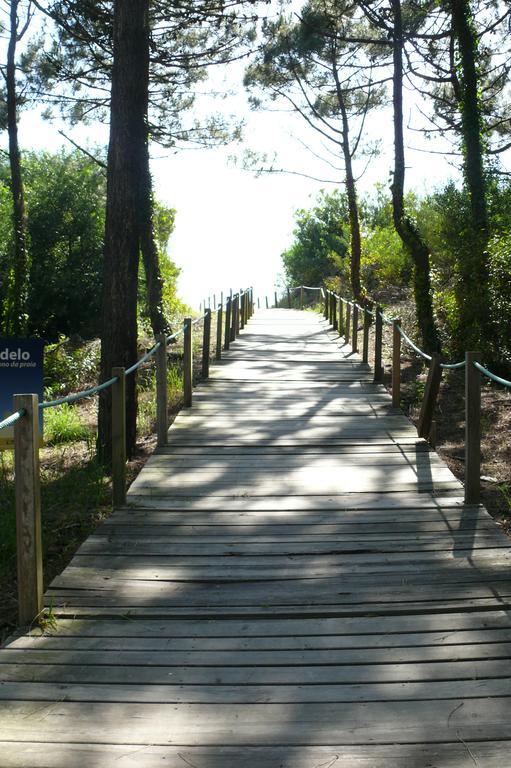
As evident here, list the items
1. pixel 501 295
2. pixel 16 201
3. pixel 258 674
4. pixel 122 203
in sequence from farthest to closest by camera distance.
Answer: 1. pixel 16 201
2. pixel 501 295
3. pixel 122 203
4. pixel 258 674

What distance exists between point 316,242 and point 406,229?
103ft

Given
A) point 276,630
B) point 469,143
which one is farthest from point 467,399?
point 469,143

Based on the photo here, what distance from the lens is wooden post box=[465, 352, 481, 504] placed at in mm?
5975

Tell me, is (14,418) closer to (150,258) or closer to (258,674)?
(258,674)

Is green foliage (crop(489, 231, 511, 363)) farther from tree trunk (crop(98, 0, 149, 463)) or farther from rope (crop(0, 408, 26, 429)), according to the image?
rope (crop(0, 408, 26, 429))

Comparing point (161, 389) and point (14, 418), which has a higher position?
point (14, 418)

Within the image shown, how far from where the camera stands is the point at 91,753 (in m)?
3.00

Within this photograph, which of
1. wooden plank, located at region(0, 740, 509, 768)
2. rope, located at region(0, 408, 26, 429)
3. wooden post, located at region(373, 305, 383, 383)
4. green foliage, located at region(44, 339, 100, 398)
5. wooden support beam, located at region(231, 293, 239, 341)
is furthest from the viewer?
wooden support beam, located at region(231, 293, 239, 341)

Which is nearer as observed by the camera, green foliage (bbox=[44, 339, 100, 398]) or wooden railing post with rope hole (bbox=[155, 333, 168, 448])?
wooden railing post with rope hole (bbox=[155, 333, 168, 448])

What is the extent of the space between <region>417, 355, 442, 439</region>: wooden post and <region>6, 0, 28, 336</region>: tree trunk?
1554 cm

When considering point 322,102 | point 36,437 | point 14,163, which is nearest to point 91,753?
point 36,437

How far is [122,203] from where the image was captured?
8398 millimetres

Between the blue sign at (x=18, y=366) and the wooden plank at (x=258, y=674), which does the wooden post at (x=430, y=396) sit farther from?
the wooden plank at (x=258, y=674)

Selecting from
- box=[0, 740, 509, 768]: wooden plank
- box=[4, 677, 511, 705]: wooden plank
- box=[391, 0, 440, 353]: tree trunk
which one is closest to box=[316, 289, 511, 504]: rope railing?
box=[4, 677, 511, 705]: wooden plank
